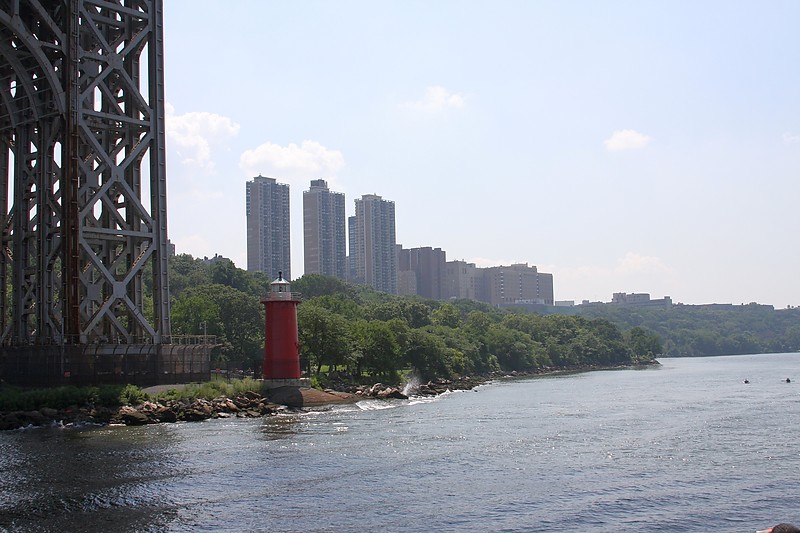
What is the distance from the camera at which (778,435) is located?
44781mm

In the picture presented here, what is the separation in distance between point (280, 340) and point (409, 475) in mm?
32565

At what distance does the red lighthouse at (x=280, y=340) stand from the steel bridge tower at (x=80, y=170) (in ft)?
23.7

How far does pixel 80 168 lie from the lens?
2350 inches

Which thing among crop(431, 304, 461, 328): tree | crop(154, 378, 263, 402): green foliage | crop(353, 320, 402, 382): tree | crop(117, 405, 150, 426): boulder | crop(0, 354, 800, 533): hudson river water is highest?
crop(431, 304, 461, 328): tree

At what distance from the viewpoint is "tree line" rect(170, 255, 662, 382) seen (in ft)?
281

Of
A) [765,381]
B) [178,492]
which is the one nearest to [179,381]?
[178,492]

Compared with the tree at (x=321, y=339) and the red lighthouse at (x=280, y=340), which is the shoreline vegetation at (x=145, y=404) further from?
the tree at (x=321, y=339)

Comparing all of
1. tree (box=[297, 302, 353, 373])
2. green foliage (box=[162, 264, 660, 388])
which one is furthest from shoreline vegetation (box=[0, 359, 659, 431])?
tree (box=[297, 302, 353, 373])

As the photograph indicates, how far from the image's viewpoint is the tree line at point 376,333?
85.8 metres

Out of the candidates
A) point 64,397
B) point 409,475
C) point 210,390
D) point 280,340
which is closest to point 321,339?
point 280,340

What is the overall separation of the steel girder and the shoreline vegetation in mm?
5562

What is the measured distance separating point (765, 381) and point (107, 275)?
7405 centimetres

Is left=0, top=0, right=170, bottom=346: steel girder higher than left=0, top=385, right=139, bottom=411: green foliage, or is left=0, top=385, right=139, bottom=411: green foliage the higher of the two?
left=0, top=0, right=170, bottom=346: steel girder

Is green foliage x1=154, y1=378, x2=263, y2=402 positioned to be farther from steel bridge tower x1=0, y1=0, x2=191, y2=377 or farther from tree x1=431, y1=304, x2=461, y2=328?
tree x1=431, y1=304, x2=461, y2=328
